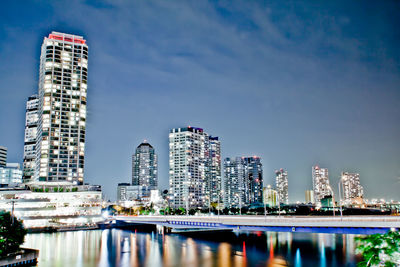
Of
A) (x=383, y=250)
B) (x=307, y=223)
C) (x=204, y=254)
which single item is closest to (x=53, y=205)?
(x=204, y=254)

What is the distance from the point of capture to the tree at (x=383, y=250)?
2197 centimetres

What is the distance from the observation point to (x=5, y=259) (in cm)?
5266

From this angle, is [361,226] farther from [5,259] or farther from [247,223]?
[5,259]

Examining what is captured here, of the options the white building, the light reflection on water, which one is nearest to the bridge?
the light reflection on water

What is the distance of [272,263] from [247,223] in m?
16.1

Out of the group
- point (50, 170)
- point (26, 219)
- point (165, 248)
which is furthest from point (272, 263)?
point (50, 170)

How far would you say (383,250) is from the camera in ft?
73.7

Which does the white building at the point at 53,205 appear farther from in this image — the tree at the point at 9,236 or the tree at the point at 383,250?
the tree at the point at 383,250

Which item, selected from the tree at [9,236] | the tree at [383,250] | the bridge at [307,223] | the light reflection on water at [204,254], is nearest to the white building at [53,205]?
the light reflection on water at [204,254]

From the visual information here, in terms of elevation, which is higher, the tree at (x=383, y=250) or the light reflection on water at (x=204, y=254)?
the tree at (x=383, y=250)

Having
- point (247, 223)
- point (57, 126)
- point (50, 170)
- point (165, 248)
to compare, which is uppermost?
point (57, 126)

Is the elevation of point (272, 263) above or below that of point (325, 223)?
below

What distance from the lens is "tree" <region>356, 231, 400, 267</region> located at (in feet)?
72.1

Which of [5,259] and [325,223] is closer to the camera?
[5,259]
